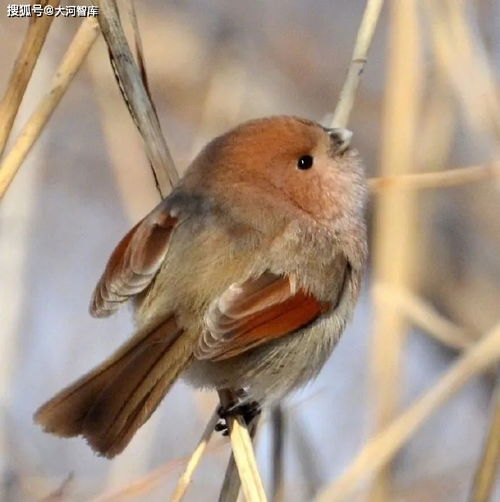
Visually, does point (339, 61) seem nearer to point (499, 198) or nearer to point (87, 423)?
point (499, 198)

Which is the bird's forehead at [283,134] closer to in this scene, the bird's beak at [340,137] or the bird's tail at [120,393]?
the bird's beak at [340,137]

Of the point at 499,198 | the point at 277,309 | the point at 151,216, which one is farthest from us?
the point at 499,198

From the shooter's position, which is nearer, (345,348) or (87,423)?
(87,423)

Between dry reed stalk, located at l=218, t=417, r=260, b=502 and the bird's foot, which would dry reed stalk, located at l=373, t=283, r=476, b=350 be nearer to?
the bird's foot

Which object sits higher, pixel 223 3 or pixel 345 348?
pixel 223 3

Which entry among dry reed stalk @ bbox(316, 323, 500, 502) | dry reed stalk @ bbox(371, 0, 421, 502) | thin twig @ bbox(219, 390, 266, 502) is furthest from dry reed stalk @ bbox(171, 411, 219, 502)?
dry reed stalk @ bbox(371, 0, 421, 502)

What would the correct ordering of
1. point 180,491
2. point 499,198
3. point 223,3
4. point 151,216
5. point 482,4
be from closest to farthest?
point 180,491
point 151,216
point 482,4
point 499,198
point 223,3

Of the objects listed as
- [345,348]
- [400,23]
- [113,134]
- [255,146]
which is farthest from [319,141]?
[345,348]
